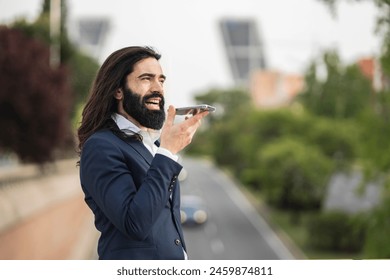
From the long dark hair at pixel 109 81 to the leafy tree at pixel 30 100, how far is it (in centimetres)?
1473

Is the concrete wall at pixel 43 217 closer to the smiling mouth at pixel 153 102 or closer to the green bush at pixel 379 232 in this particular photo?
the green bush at pixel 379 232

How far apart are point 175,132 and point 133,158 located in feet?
0.44

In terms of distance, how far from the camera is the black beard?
208 cm

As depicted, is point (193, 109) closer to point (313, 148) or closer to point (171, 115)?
point (171, 115)

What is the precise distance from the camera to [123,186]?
1.93m

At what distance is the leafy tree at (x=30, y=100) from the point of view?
17.6m

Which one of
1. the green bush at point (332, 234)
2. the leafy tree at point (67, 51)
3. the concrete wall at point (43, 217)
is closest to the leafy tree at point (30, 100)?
the leafy tree at point (67, 51)

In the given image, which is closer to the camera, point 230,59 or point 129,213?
point 129,213
